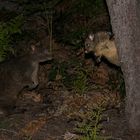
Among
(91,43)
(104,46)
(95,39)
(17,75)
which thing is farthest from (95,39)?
(17,75)

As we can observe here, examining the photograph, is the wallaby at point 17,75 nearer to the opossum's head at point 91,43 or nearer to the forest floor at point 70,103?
the forest floor at point 70,103

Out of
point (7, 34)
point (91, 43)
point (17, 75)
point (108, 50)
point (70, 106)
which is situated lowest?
point (70, 106)

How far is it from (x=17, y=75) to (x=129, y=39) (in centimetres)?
232

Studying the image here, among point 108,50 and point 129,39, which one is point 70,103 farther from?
point 129,39

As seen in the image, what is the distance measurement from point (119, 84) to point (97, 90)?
40 cm

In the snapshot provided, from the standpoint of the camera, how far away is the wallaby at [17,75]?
7.24 metres

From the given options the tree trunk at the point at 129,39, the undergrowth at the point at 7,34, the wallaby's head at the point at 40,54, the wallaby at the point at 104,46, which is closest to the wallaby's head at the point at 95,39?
the wallaby at the point at 104,46

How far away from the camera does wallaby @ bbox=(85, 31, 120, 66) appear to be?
690 centimetres

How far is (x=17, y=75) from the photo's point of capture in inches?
293

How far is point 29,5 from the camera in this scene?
10094mm

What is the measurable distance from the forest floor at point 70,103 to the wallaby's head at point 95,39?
458 mm

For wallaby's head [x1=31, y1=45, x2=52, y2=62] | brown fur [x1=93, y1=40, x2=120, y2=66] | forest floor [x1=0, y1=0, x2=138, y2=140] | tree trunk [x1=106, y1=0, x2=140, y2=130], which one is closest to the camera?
tree trunk [x1=106, y1=0, x2=140, y2=130]

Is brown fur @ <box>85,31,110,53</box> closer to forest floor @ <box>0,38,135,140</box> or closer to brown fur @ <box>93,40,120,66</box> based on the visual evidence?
brown fur @ <box>93,40,120,66</box>

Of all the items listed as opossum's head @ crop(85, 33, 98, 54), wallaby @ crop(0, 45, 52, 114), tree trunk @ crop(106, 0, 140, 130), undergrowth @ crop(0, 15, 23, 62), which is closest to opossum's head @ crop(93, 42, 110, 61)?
opossum's head @ crop(85, 33, 98, 54)
